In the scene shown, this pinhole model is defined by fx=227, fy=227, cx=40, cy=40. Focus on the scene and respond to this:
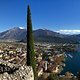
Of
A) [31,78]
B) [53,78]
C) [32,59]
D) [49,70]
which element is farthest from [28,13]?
[49,70]

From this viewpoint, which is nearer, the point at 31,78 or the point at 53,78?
the point at 31,78

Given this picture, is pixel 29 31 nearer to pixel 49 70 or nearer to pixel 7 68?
pixel 7 68

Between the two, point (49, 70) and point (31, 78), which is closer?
point (31, 78)

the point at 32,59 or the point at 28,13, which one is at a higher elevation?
the point at 28,13

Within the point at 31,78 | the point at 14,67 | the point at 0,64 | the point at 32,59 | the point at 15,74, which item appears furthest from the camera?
the point at 32,59

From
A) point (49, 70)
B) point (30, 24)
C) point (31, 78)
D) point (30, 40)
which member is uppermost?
point (30, 24)

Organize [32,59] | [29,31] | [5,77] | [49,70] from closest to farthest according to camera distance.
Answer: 1. [5,77]
2. [32,59]
3. [29,31]
4. [49,70]

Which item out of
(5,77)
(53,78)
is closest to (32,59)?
(5,77)

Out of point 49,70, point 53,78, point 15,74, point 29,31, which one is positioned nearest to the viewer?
point 15,74

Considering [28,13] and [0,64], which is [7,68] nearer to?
[0,64]
